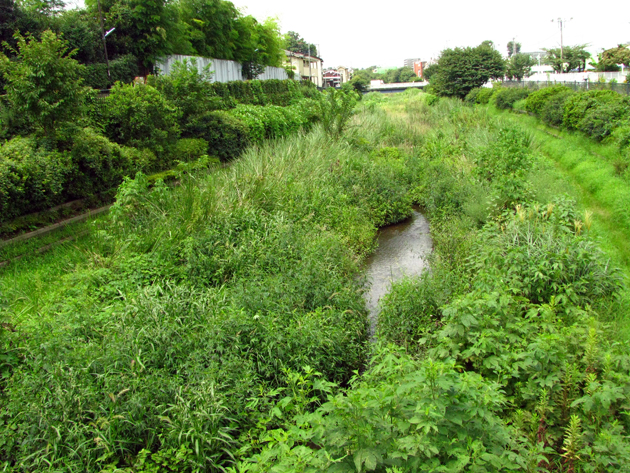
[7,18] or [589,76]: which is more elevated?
[7,18]

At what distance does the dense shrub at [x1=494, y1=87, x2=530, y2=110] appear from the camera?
24828 mm

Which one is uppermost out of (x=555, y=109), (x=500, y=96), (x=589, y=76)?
(x=589, y=76)

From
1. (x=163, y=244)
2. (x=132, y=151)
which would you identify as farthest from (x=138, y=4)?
(x=163, y=244)

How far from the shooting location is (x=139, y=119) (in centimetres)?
981

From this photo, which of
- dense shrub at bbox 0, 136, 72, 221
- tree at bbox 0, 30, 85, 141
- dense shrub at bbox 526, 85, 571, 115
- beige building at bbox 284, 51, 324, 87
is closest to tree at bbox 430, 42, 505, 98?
dense shrub at bbox 526, 85, 571, 115

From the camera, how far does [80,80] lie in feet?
26.9

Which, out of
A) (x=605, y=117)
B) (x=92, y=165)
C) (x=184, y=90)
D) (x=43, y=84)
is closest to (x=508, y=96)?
(x=605, y=117)

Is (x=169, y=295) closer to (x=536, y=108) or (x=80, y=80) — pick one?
(x=80, y=80)

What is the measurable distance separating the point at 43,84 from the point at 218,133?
552 centimetres

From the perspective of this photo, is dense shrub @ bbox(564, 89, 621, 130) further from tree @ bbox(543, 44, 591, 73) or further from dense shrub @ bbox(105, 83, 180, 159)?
tree @ bbox(543, 44, 591, 73)

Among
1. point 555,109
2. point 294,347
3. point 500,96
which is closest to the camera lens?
point 294,347

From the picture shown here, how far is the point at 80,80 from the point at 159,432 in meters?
7.30

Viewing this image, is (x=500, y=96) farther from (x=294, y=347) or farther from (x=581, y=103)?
(x=294, y=347)

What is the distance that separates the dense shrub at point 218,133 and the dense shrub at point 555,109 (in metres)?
12.0
